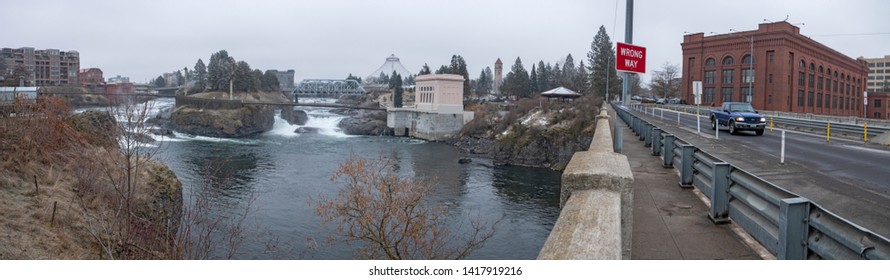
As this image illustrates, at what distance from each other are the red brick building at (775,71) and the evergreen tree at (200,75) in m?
87.0

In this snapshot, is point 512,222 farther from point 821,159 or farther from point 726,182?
point 726,182

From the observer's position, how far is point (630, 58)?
8922 millimetres

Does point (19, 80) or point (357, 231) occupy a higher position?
point (19, 80)

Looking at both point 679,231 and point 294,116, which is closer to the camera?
point 679,231

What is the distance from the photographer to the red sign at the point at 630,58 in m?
8.65

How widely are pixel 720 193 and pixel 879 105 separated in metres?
87.2

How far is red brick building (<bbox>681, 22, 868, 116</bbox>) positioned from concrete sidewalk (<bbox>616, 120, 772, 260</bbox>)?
6511 cm

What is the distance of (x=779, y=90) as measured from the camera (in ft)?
235

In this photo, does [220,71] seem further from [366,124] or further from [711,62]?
[711,62]

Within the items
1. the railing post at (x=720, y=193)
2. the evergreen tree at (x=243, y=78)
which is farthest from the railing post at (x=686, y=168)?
the evergreen tree at (x=243, y=78)

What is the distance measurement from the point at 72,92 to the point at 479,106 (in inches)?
3695

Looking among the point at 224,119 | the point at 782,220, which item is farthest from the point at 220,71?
the point at 782,220

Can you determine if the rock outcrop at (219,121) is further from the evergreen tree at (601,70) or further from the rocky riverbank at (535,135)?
the evergreen tree at (601,70)
